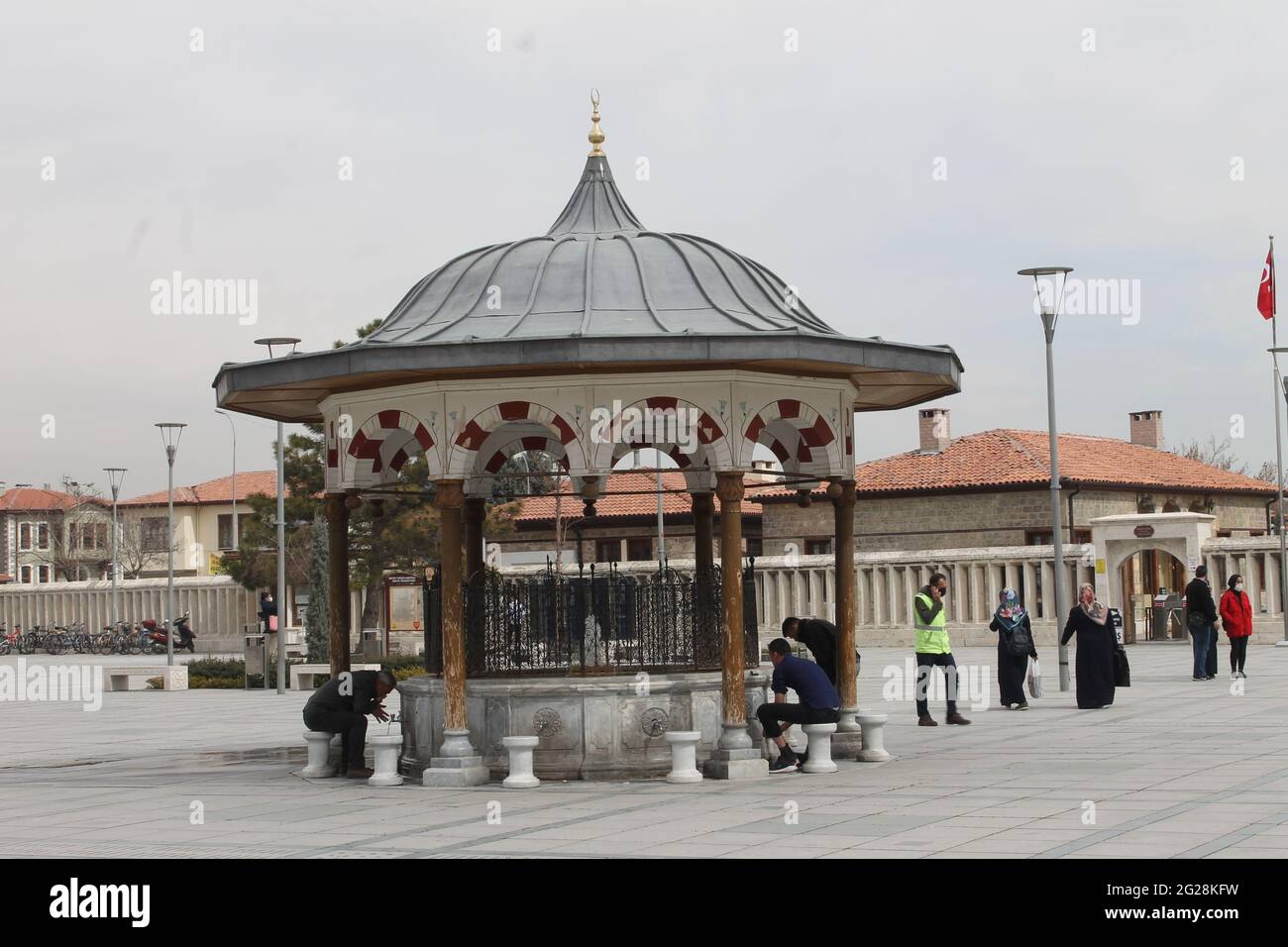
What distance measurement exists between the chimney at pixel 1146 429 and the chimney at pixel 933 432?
31.3 ft

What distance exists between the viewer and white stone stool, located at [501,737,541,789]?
14.7 m

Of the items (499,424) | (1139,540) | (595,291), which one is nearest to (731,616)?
(499,424)

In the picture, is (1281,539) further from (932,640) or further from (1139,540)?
(932,640)

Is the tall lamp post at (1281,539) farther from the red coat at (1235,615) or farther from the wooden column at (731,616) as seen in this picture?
the wooden column at (731,616)

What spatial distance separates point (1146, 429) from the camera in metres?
64.4

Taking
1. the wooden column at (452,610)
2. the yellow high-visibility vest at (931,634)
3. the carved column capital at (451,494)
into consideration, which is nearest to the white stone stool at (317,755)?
the wooden column at (452,610)

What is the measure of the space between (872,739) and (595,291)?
4.73 metres

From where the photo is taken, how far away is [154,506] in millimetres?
97688

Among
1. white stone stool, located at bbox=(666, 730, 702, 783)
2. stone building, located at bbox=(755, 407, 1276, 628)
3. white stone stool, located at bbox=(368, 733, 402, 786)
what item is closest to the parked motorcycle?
stone building, located at bbox=(755, 407, 1276, 628)

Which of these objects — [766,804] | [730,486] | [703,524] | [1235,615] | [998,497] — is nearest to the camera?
[766,804]

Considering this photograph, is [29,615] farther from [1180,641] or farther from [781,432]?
[781,432]

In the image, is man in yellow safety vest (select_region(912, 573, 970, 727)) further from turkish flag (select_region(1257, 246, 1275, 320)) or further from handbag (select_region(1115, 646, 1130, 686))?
turkish flag (select_region(1257, 246, 1275, 320))

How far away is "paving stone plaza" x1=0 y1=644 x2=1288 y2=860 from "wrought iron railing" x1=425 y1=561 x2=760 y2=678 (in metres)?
1.33

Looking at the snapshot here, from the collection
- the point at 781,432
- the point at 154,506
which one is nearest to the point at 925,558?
the point at 781,432
